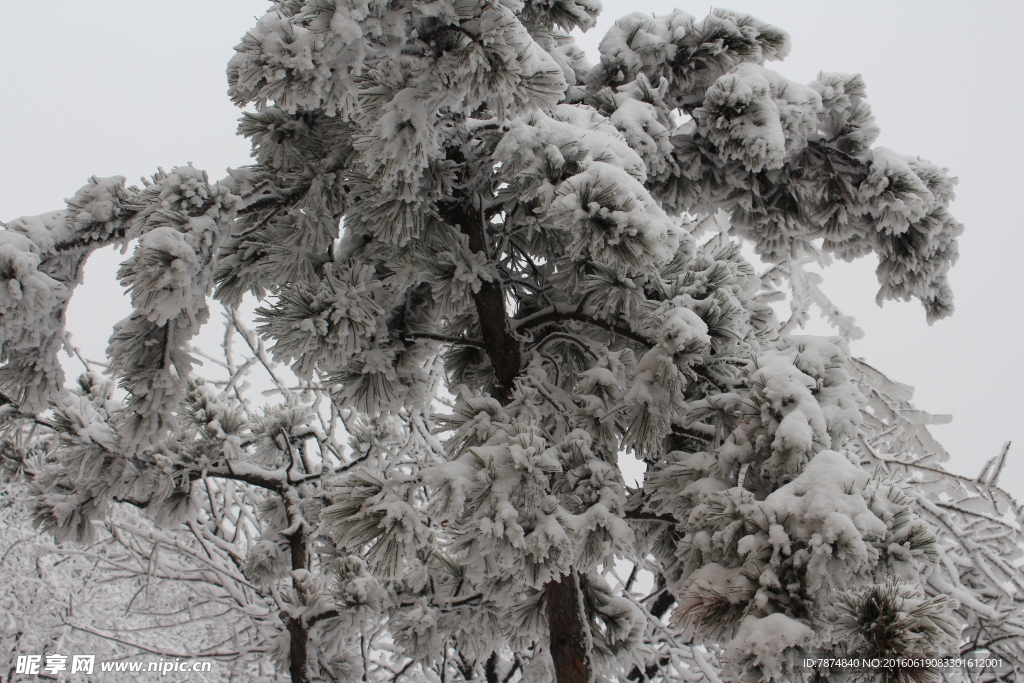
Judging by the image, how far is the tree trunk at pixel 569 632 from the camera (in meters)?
2.54

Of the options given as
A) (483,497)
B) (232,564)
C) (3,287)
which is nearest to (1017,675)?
(483,497)

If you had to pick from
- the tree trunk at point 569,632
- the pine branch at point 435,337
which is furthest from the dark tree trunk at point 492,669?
the pine branch at point 435,337

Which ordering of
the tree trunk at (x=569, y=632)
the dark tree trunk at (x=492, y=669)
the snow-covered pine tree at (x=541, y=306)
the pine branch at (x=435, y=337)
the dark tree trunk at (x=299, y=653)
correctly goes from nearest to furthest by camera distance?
1. the snow-covered pine tree at (x=541, y=306)
2. the tree trunk at (x=569, y=632)
3. the pine branch at (x=435, y=337)
4. the dark tree trunk at (x=299, y=653)
5. the dark tree trunk at (x=492, y=669)

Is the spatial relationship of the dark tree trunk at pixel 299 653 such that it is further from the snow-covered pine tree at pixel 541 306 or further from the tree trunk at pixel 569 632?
the tree trunk at pixel 569 632

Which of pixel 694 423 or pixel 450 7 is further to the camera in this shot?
pixel 694 423

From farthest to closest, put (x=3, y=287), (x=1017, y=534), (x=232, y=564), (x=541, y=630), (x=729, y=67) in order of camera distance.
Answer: (x=232, y=564) < (x=1017, y=534) < (x=729, y=67) < (x=541, y=630) < (x=3, y=287)

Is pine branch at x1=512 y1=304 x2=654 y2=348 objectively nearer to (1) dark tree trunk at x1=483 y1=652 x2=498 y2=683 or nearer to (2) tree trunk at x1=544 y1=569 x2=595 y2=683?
(2) tree trunk at x1=544 y1=569 x2=595 y2=683

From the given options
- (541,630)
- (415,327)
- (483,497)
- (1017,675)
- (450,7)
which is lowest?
(1017,675)

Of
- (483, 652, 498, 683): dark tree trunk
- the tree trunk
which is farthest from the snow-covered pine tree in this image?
(483, 652, 498, 683): dark tree trunk

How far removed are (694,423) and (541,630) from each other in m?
1.23

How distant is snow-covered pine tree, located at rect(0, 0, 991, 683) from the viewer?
1.81 m

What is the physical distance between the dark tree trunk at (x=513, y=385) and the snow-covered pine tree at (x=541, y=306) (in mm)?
12

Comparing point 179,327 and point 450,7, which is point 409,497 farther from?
point 450,7

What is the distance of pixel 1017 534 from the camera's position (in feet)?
12.2
